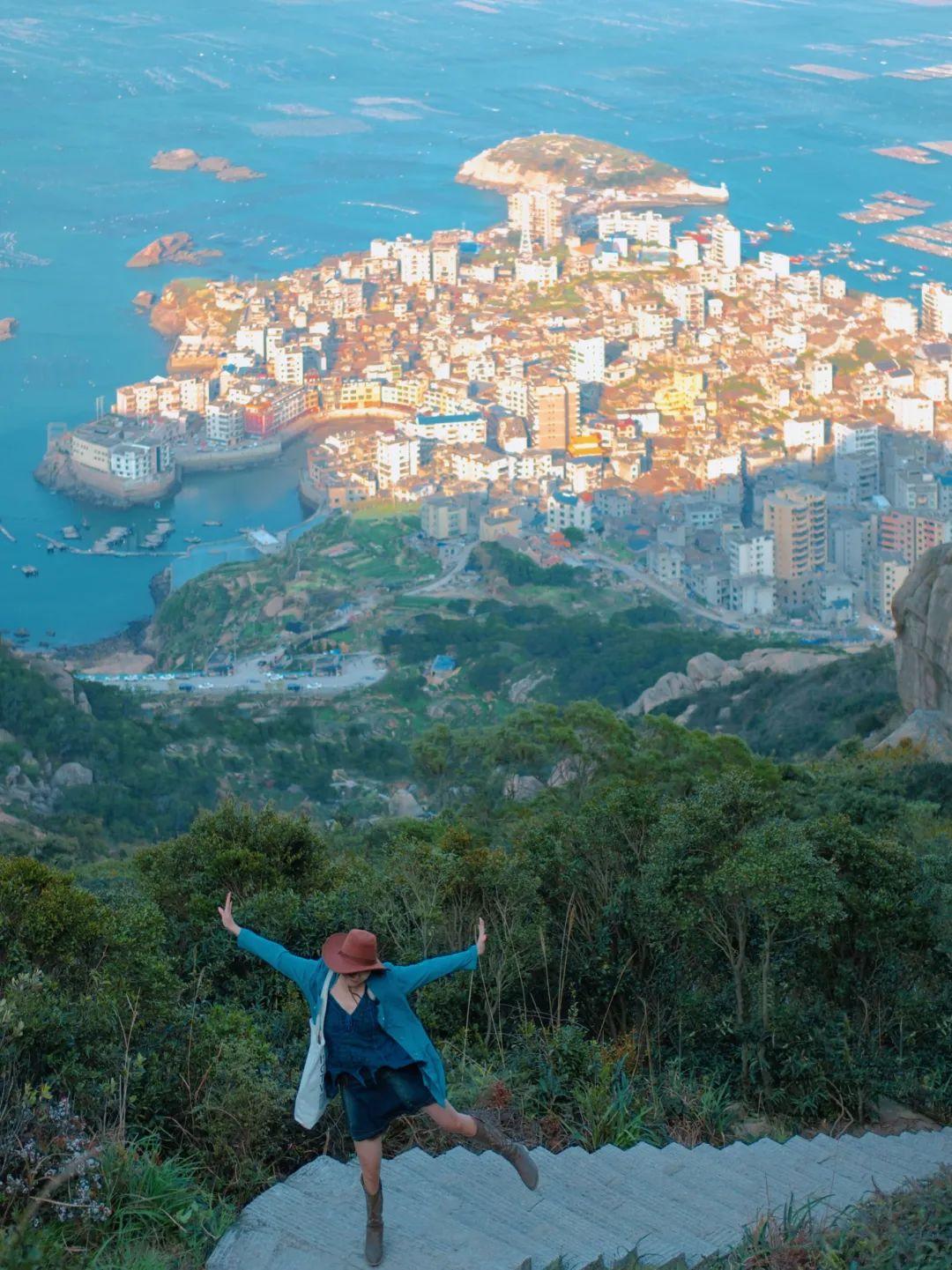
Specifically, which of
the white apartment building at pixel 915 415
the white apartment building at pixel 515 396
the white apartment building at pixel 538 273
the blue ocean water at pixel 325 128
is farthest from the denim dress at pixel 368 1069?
the white apartment building at pixel 538 273

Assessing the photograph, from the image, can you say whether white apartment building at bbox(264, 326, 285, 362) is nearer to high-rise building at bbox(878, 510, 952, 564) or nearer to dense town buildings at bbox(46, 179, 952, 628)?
dense town buildings at bbox(46, 179, 952, 628)

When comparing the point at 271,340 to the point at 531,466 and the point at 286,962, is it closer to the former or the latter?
the point at 531,466

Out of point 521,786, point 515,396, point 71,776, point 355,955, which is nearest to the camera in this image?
point 355,955

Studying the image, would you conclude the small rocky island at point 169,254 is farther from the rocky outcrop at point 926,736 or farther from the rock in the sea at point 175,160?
the rocky outcrop at point 926,736

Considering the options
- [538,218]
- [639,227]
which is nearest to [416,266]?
[538,218]

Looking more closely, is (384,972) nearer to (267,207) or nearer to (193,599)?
(193,599)
